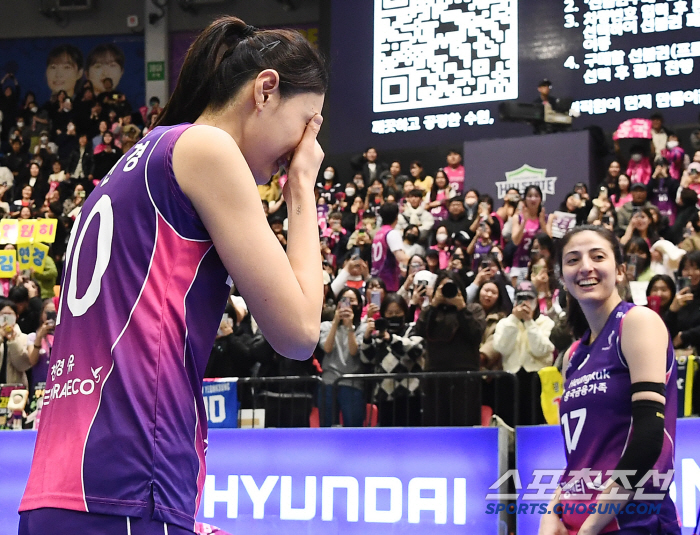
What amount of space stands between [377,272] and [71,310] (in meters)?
10.1

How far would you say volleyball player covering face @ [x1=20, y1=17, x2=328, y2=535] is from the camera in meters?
1.53

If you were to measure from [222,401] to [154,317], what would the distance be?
6194 millimetres

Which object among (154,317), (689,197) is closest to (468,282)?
(689,197)

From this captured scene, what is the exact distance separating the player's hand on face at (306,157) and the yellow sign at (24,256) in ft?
39.8

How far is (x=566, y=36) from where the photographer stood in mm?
15711

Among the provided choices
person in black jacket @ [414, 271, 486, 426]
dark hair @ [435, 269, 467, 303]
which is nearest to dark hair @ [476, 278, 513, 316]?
person in black jacket @ [414, 271, 486, 426]

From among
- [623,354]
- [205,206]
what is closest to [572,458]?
[623,354]

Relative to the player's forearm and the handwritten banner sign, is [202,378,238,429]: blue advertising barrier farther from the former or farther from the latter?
the handwritten banner sign

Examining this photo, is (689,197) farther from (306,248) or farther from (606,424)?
(306,248)

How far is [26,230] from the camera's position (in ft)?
45.4

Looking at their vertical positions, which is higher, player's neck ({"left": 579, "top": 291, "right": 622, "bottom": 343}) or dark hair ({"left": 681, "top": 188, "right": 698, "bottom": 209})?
dark hair ({"left": 681, "top": 188, "right": 698, "bottom": 209})

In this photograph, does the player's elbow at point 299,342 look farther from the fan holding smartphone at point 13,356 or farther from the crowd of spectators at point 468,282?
the fan holding smartphone at point 13,356

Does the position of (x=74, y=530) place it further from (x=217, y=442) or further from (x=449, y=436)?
(x=217, y=442)

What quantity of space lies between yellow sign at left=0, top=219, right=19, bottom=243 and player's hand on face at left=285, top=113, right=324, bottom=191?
12662 millimetres
